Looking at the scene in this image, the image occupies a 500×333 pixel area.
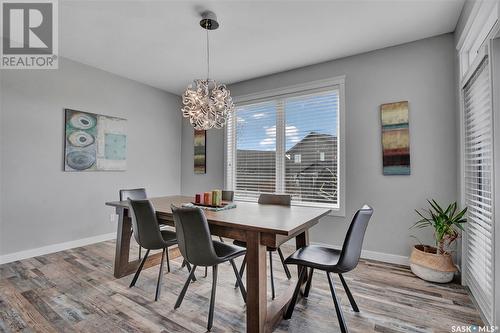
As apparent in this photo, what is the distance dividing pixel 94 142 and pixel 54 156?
548 mm

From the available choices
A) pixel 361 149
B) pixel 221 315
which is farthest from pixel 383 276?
pixel 221 315

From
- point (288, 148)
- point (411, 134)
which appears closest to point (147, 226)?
point (288, 148)

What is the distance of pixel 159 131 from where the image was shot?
4715 mm

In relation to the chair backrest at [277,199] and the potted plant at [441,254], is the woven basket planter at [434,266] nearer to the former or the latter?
the potted plant at [441,254]

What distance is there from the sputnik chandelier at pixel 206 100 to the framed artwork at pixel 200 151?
2.27m

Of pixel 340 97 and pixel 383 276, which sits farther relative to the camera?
pixel 340 97

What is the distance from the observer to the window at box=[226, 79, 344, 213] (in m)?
3.45

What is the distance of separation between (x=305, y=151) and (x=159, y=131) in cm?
286

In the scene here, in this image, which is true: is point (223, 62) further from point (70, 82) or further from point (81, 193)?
point (81, 193)

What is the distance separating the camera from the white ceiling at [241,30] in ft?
7.61

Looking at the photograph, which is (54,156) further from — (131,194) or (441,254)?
(441,254)

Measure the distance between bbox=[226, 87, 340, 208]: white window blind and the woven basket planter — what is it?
3.70 ft

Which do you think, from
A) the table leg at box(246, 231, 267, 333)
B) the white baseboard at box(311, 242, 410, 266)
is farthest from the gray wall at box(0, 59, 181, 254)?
the white baseboard at box(311, 242, 410, 266)

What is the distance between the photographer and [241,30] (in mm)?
2707
